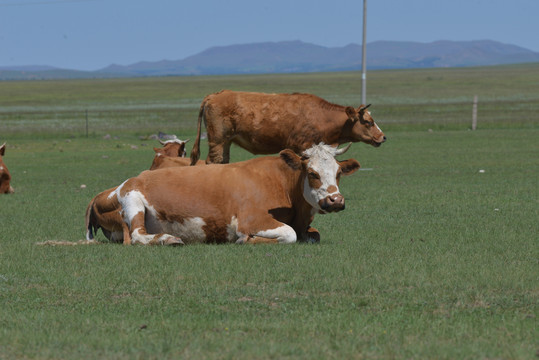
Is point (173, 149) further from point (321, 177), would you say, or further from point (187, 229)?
point (321, 177)

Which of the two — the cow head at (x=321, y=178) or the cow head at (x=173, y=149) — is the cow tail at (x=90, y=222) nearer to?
the cow head at (x=321, y=178)

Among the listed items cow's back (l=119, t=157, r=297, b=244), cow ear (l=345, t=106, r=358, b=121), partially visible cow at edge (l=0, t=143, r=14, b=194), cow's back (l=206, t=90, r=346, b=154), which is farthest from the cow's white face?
partially visible cow at edge (l=0, t=143, r=14, b=194)

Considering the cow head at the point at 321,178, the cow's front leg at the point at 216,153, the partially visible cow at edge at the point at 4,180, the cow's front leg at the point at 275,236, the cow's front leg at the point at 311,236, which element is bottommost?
the partially visible cow at edge at the point at 4,180

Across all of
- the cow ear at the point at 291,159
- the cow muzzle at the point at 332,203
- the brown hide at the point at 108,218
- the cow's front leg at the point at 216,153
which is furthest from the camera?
the cow's front leg at the point at 216,153

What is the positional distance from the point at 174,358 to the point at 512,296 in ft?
12.0

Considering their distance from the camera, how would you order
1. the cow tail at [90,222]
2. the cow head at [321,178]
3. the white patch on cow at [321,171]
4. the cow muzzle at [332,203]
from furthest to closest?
the cow tail at [90,222]
the white patch on cow at [321,171]
the cow head at [321,178]
the cow muzzle at [332,203]

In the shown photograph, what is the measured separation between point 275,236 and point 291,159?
3.67 feet

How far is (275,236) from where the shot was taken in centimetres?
1095

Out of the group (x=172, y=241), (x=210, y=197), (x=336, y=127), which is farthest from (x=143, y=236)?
(x=336, y=127)

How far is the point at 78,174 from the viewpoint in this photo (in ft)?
84.7

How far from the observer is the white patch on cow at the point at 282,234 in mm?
10930

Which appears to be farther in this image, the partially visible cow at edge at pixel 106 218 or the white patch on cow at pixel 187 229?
the partially visible cow at edge at pixel 106 218

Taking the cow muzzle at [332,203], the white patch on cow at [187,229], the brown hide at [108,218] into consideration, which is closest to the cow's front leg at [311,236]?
the cow muzzle at [332,203]

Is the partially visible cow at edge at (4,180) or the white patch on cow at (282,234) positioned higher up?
the white patch on cow at (282,234)
